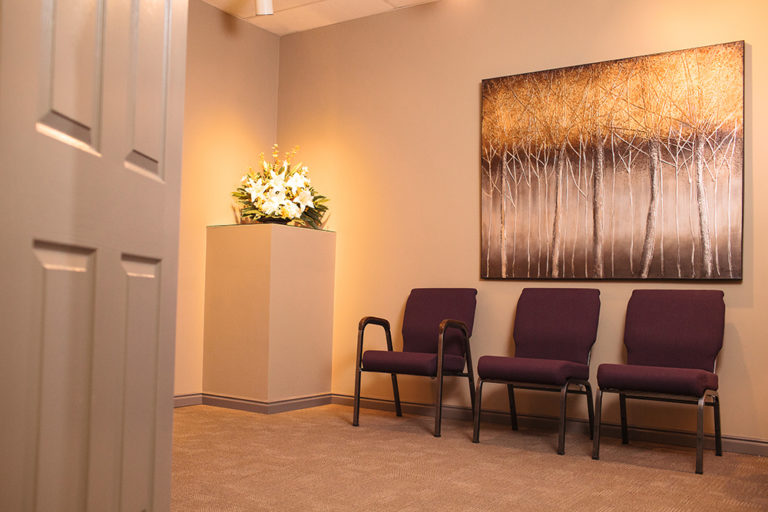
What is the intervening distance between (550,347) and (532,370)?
21.1 inches

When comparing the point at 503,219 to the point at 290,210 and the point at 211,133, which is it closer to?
the point at 290,210

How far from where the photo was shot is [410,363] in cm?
437

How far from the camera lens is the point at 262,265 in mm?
5129

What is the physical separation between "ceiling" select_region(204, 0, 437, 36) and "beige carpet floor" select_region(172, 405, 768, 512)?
3070mm

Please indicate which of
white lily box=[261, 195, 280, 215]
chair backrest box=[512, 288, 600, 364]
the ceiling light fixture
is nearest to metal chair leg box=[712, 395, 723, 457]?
chair backrest box=[512, 288, 600, 364]

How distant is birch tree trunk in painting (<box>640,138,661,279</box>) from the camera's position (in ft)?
14.0

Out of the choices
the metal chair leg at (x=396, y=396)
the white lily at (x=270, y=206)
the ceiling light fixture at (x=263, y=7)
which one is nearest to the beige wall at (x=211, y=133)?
the white lily at (x=270, y=206)

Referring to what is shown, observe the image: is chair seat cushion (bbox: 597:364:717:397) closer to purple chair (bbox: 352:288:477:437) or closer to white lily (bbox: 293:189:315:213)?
purple chair (bbox: 352:288:477:437)

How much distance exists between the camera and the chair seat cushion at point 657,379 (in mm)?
3488

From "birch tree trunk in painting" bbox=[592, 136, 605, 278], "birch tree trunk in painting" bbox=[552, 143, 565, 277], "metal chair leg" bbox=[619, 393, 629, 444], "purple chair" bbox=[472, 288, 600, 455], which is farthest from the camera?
"birch tree trunk in painting" bbox=[552, 143, 565, 277]

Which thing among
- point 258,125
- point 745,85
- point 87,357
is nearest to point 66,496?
point 87,357

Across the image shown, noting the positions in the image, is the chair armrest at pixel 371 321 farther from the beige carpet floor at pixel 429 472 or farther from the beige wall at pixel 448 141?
the beige carpet floor at pixel 429 472

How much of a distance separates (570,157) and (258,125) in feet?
8.64

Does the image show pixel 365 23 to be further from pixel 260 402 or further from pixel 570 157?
pixel 260 402
